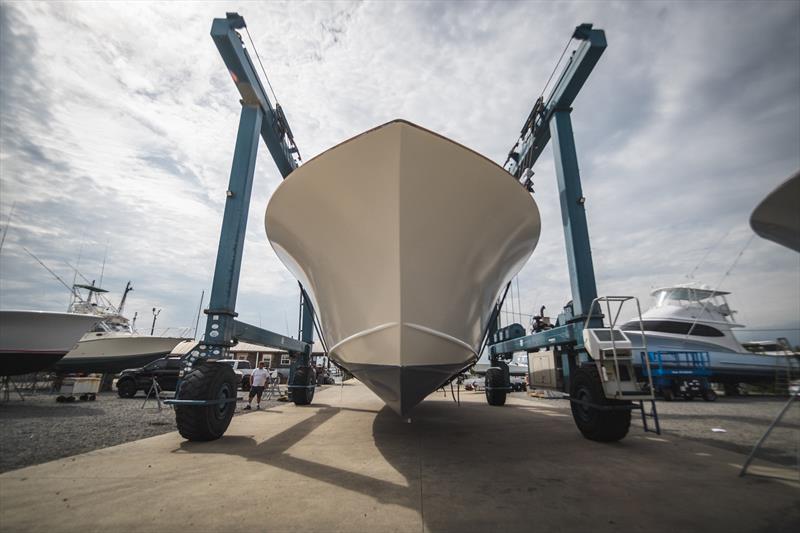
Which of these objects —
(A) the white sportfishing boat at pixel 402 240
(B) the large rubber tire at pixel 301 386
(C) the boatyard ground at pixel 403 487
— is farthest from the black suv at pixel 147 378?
(A) the white sportfishing boat at pixel 402 240

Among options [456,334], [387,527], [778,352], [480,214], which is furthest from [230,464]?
[778,352]

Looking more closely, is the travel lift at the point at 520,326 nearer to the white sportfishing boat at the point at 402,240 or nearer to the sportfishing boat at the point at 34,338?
the white sportfishing boat at the point at 402,240

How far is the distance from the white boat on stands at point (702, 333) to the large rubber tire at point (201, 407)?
1226 centimetres

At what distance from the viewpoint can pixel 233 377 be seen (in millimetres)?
4656

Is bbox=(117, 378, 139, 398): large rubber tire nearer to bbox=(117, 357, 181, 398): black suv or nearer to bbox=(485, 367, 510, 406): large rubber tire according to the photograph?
bbox=(117, 357, 181, 398): black suv

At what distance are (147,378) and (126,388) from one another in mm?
568

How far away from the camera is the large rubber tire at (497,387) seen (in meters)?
8.57

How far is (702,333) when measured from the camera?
12461mm

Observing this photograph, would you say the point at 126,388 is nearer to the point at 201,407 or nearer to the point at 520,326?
the point at 201,407

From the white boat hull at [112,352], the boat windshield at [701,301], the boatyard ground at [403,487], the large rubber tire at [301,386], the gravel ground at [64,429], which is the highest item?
the boat windshield at [701,301]

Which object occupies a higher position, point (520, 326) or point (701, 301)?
point (701, 301)

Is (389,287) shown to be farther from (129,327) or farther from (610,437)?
(129,327)

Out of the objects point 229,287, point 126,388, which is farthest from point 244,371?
point 229,287

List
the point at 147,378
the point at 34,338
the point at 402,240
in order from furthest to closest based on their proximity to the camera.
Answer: the point at 147,378 < the point at 34,338 < the point at 402,240
